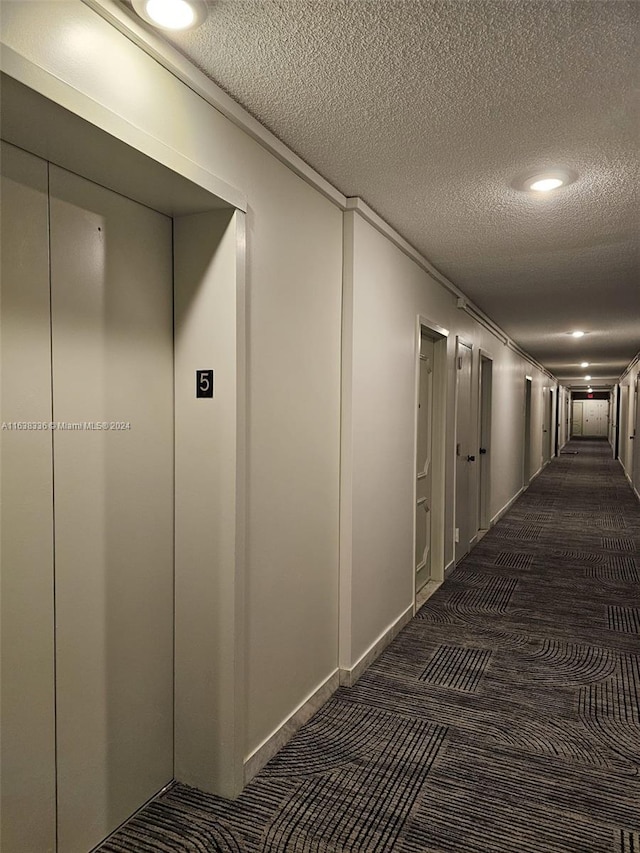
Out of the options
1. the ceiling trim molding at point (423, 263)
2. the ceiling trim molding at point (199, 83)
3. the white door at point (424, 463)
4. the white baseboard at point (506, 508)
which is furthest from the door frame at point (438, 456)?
the white baseboard at point (506, 508)

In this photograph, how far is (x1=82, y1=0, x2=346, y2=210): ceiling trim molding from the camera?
1.56 metres

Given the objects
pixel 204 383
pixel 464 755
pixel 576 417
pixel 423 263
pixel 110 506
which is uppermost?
pixel 423 263

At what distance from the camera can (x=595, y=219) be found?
3.31 metres

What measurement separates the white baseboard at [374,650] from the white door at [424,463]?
2.19ft

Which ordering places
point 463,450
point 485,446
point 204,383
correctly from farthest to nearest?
point 485,446 < point 463,450 < point 204,383

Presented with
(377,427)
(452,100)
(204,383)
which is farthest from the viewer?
(377,427)

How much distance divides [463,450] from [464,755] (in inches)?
137

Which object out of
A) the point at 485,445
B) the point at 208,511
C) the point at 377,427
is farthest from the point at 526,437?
the point at 208,511

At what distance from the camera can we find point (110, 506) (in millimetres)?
1968

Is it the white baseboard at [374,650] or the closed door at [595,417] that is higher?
the closed door at [595,417]

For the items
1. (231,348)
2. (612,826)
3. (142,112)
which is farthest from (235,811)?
(142,112)

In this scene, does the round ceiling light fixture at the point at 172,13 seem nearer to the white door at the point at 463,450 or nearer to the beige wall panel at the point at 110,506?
the beige wall panel at the point at 110,506

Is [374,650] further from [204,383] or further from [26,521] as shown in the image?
[26,521]

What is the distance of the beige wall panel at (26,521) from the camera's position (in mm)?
1622
